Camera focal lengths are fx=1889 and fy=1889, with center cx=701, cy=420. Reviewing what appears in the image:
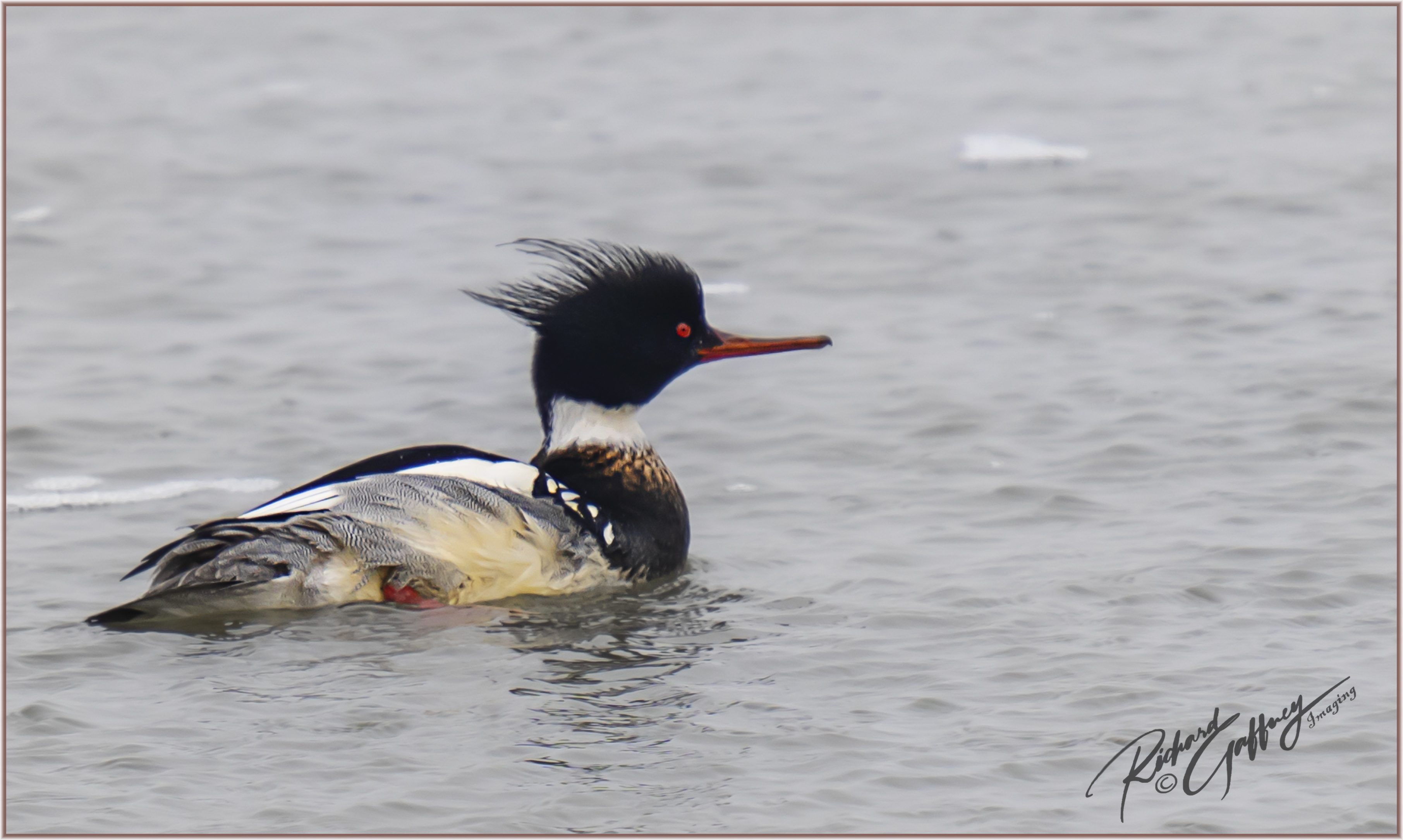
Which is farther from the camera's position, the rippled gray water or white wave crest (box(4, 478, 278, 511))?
white wave crest (box(4, 478, 278, 511))

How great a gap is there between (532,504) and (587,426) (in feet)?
2.13

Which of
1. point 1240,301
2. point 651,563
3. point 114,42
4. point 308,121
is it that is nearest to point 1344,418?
point 1240,301

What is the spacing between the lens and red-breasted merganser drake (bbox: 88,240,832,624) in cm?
623

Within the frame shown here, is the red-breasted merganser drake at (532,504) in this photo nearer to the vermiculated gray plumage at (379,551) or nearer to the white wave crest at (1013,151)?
the vermiculated gray plumage at (379,551)

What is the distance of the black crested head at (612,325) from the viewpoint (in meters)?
7.06

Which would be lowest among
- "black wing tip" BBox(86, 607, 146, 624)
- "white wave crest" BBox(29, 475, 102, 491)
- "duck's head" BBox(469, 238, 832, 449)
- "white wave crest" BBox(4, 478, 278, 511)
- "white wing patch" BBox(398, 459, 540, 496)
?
"black wing tip" BBox(86, 607, 146, 624)

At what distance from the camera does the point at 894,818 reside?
191 inches

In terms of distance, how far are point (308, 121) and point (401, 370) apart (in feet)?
15.4

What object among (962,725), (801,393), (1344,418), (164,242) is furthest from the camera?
(164,242)

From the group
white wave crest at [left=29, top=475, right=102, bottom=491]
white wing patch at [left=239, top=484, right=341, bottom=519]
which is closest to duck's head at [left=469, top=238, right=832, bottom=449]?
white wing patch at [left=239, top=484, right=341, bottom=519]

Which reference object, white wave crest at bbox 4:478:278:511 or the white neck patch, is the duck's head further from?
white wave crest at bbox 4:478:278:511

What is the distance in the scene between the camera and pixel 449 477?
6582mm

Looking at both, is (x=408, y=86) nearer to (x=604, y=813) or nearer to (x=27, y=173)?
(x=27, y=173)

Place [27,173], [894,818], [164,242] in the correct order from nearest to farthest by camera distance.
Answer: [894,818] → [164,242] → [27,173]
